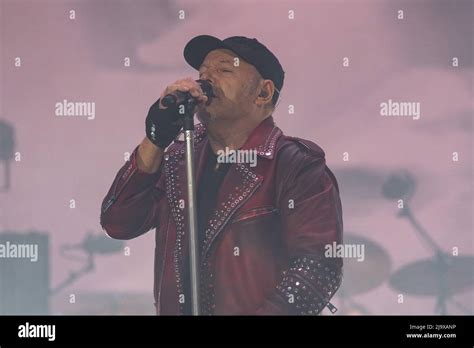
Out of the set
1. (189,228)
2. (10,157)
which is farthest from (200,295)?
(10,157)

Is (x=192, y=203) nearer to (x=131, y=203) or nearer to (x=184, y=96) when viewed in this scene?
(x=131, y=203)

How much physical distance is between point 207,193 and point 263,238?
39 cm

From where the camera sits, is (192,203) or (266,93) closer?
(192,203)

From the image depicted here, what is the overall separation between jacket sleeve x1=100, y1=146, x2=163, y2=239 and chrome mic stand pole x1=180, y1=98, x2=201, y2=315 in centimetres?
19

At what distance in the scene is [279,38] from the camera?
6.55m

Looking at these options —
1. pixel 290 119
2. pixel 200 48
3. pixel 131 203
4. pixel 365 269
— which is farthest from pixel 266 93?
pixel 365 269

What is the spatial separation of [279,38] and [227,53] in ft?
0.96

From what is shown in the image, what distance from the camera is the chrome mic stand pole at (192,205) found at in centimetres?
632

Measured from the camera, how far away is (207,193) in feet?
21.1

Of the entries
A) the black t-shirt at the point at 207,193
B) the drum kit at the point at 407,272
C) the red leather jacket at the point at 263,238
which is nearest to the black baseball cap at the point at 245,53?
the red leather jacket at the point at 263,238

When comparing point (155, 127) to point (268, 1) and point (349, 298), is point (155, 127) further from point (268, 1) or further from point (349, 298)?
point (349, 298)

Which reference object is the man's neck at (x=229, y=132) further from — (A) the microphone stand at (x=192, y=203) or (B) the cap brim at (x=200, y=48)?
(B) the cap brim at (x=200, y=48)
